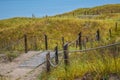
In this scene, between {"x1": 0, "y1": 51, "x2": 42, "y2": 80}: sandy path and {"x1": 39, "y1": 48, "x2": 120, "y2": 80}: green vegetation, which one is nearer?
{"x1": 39, "y1": 48, "x2": 120, "y2": 80}: green vegetation

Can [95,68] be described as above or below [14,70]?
above

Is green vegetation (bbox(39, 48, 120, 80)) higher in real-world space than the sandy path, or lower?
higher

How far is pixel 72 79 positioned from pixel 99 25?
3020cm

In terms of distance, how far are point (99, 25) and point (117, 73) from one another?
1207 inches

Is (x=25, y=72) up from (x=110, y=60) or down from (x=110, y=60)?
down

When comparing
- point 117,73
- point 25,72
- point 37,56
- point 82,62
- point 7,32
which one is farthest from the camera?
point 7,32

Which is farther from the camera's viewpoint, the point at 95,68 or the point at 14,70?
the point at 14,70

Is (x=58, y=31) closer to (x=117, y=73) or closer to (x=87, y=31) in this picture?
(x=87, y=31)

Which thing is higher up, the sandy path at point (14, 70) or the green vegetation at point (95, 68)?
the green vegetation at point (95, 68)

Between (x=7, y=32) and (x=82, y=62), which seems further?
→ (x=7, y=32)

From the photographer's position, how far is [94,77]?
10922 mm

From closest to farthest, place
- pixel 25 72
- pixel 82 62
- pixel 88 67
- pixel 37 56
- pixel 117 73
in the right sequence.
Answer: pixel 117 73 < pixel 88 67 < pixel 82 62 < pixel 25 72 < pixel 37 56

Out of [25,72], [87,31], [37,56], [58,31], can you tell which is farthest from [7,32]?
[25,72]

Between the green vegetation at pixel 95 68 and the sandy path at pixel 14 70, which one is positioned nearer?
the green vegetation at pixel 95 68
